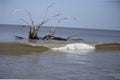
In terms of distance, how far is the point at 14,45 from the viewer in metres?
24.0

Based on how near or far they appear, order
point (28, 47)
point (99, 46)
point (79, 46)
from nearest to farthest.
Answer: point (28, 47)
point (79, 46)
point (99, 46)

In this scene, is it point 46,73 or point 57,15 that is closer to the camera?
point 46,73

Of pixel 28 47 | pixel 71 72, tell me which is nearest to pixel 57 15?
pixel 28 47

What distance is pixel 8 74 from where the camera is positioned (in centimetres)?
1103

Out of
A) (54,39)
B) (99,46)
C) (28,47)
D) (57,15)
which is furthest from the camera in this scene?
(54,39)

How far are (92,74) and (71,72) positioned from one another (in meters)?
0.80

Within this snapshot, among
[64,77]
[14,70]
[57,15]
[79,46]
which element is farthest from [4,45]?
[64,77]

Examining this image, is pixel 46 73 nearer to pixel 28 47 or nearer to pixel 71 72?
pixel 71 72

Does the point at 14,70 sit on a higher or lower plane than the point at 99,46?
higher

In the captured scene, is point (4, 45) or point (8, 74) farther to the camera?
point (4, 45)

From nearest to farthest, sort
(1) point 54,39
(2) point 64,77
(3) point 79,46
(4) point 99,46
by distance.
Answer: (2) point 64,77, (3) point 79,46, (4) point 99,46, (1) point 54,39

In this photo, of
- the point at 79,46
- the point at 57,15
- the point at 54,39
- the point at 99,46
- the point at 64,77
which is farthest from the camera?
the point at 54,39

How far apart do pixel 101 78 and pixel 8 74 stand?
A: 10.1 feet

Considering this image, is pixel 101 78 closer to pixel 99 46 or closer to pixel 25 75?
pixel 25 75
